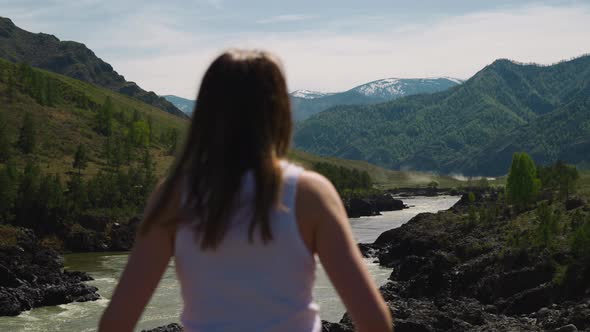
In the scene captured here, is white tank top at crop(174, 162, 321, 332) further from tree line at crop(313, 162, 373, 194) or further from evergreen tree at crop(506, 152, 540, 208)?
tree line at crop(313, 162, 373, 194)

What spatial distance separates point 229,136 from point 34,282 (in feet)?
194

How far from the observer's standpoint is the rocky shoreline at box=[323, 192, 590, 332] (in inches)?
1335

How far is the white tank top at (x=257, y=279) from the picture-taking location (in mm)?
3033

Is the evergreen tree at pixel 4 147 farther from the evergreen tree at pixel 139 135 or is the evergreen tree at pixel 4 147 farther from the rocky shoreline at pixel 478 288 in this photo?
the rocky shoreline at pixel 478 288

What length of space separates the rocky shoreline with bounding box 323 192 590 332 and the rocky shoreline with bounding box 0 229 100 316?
2284cm

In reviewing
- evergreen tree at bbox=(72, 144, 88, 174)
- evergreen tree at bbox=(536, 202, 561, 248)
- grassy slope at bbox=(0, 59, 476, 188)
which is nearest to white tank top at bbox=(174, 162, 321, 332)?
evergreen tree at bbox=(536, 202, 561, 248)

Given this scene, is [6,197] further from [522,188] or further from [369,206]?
[369,206]

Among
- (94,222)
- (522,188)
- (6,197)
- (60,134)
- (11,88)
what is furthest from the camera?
(11,88)

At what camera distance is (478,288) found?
159 feet

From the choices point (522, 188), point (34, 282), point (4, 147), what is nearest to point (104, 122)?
point (4, 147)

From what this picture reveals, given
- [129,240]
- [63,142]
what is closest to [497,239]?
[129,240]

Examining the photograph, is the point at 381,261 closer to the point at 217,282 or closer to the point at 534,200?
the point at 534,200

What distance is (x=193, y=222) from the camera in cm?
314

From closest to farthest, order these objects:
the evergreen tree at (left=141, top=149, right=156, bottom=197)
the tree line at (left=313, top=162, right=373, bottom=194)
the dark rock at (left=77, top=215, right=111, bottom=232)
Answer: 1. the dark rock at (left=77, top=215, right=111, bottom=232)
2. the evergreen tree at (left=141, top=149, right=156, bottom=197)
3. the tree line at (left=313, top=162, right=373, bottom=194)
